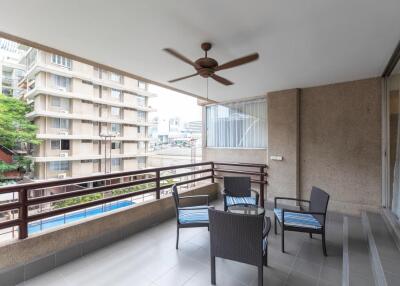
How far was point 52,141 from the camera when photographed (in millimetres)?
12625

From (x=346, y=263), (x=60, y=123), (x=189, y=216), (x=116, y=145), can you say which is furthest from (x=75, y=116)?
(x=346, y=263)

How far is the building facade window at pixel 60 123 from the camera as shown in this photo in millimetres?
12827

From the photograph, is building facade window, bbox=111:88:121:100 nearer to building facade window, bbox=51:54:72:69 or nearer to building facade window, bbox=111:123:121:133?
building facade window, bbox=111:123:121:133

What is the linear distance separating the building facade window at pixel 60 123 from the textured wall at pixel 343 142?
15133 millimetres

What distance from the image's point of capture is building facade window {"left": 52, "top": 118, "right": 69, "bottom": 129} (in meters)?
12.8

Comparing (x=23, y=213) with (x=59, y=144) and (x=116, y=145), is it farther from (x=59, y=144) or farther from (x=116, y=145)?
(x=116, y=145)

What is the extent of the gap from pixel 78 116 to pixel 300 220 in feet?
51.8

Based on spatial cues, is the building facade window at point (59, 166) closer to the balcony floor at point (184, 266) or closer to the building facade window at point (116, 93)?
the building facade window at point (116, 93)

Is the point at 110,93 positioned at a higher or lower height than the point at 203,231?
higher

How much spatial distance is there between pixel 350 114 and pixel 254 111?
6.49ft

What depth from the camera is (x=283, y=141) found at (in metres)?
4.12

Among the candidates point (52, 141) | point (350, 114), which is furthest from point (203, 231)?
point (52, 141)

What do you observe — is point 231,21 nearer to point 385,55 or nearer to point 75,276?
point 385,55

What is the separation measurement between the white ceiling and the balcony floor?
2649 mm
